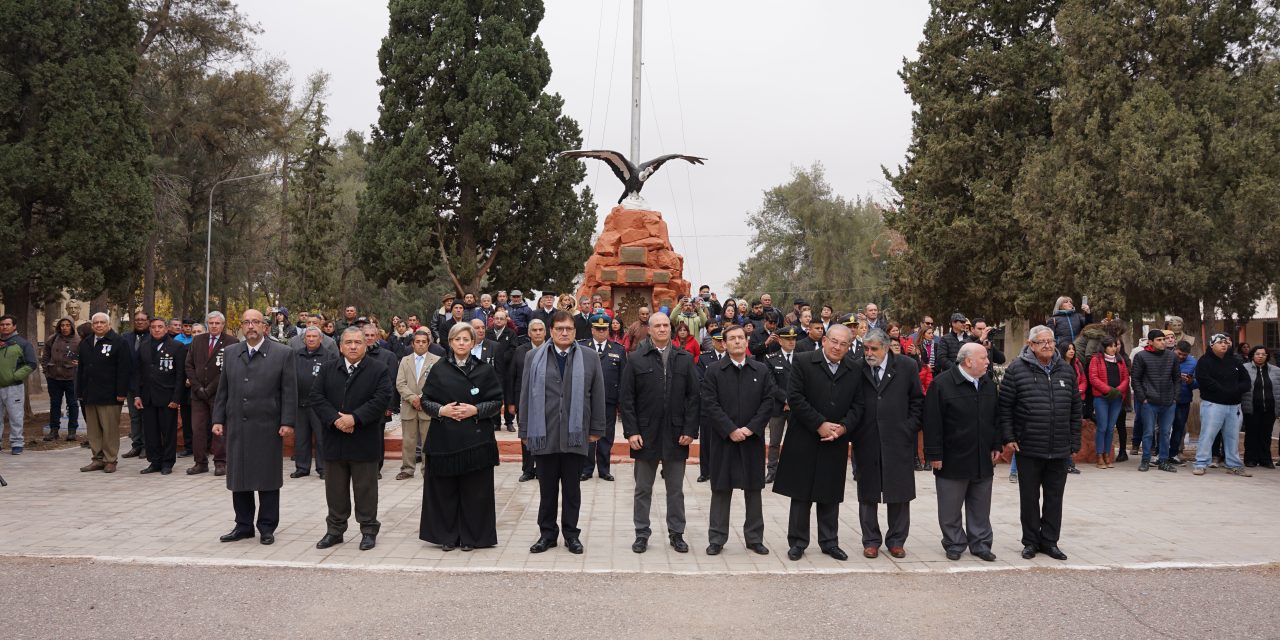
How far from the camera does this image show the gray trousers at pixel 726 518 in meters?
7.26

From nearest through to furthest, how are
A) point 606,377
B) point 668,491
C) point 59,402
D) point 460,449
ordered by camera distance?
point 460,449
point 668,491
point 606,377
point 59,402

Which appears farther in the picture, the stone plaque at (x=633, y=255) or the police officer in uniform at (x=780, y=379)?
the stone plaque at (x=633, y=255)

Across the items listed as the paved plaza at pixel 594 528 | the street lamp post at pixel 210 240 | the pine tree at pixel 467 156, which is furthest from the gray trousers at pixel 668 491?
the street lamp post at pixel 210 240

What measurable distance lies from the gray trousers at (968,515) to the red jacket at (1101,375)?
5.66 meters

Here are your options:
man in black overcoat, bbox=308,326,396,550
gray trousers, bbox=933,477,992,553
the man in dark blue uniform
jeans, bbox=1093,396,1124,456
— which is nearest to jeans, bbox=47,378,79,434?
the man in dark blue uniform

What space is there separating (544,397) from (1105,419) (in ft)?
28.1

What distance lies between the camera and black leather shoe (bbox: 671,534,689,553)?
7.23 metres

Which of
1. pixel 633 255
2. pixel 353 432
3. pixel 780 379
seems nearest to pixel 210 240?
pixel 633 255

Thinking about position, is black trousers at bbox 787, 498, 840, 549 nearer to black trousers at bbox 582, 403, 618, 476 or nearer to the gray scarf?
the gray scarf

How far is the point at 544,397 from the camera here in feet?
23.7

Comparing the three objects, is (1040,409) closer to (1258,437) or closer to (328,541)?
(328,541)

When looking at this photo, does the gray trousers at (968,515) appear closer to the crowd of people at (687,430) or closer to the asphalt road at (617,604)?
the crowd of people at (687,430)

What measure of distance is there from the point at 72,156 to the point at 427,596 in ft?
53.0

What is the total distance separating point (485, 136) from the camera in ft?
95.9
